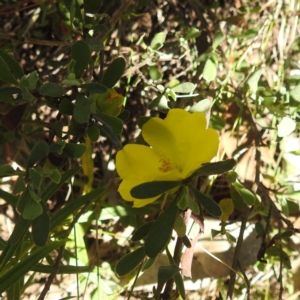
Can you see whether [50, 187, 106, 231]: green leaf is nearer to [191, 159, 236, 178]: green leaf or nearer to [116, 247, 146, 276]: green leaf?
[116, 247, 146, 276]: green leaf

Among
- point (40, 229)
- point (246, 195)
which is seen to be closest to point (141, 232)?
point (40, 229)

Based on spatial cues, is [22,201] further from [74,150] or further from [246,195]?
[246,195]

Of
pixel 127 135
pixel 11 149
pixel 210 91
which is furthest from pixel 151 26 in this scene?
pixel 11 149

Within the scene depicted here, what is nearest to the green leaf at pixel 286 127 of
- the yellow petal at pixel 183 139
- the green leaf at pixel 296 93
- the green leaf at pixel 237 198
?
the green leaf at pixel 296 93

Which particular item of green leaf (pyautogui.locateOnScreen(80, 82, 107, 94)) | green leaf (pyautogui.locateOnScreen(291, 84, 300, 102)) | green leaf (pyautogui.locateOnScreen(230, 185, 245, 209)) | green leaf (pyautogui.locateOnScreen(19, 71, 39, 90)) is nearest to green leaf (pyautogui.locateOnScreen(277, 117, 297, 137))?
green leaf (pyautogui.locateOnScreen(291, 84, 300, 102))

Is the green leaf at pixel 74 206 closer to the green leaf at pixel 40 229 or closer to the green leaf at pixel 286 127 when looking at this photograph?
the green leaf at pixel 40 229

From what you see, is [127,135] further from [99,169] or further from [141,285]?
[141,285]
